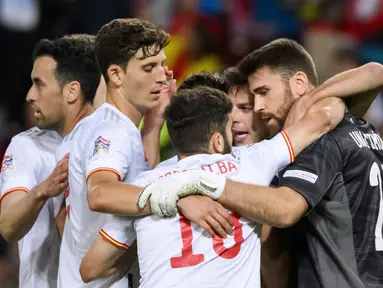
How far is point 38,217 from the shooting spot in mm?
5547

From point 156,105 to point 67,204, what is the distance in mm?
736

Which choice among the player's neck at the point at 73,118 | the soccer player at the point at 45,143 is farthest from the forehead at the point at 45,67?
the player's neck at the point at 73,118

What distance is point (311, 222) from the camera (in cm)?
457

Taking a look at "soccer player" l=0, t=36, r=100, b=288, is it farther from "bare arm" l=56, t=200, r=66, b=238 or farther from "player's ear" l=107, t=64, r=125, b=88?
"player's ear" l=107, t=64, r=125, b=88

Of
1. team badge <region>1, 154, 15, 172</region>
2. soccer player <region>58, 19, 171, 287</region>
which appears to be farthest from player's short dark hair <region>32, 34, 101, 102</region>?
soccer player <region>58, 19, 171, 287</region>

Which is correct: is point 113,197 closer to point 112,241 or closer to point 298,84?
point 112,241

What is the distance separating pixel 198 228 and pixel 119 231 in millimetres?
430

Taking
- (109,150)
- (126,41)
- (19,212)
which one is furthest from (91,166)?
(19,212)

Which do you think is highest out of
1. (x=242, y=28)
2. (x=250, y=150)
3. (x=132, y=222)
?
(x=250, y=150)

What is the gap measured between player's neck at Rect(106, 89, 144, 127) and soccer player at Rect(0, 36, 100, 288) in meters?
0.70

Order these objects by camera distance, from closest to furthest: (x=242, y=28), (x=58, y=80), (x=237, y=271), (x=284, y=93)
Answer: (x=237, y=271)
(x=284, y=93)
(x=58, y=80)
(x=242, y=28)

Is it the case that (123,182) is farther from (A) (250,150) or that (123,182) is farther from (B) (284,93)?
(B) (284,93)

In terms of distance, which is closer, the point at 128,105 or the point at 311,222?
the point at 311,222

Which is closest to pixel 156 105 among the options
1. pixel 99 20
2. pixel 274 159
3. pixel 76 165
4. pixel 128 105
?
pixel 128 105
